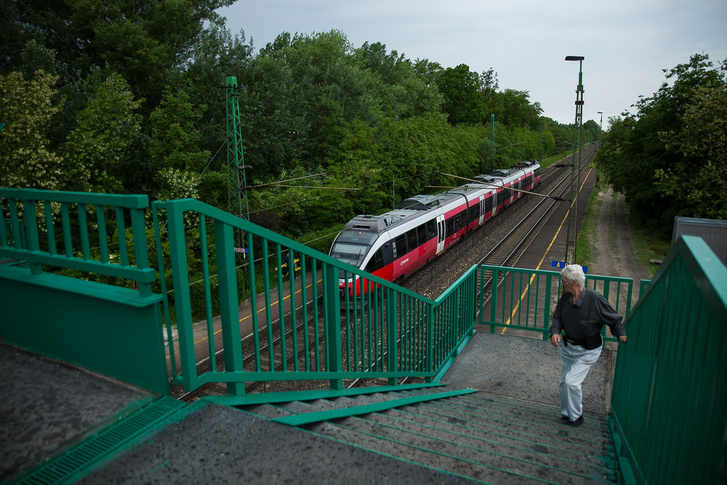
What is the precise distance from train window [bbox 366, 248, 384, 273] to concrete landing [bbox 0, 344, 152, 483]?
12855 millimetres

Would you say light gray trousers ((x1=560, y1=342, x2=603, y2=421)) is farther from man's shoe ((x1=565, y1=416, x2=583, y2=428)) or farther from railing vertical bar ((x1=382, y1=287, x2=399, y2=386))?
railing vertical bar ((x1=382, y1=287, x2=399, y2=386))

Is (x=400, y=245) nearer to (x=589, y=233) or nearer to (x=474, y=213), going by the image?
(x=474, y=213)

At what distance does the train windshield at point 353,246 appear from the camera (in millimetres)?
15672

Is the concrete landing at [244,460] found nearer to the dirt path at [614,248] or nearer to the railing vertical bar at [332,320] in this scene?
the railing vertical bar at [332,320]

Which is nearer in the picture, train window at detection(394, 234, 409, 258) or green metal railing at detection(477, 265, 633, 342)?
green metal railing at detection(477, 265, 633, 342)

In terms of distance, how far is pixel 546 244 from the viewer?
2777 cm

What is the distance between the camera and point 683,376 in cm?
194

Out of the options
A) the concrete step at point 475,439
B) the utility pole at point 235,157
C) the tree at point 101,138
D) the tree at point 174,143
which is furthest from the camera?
the tree at point 174,143

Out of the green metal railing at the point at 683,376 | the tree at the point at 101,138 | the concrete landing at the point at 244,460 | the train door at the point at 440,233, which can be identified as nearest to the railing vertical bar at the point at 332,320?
the concrete landing at the point at 244,460

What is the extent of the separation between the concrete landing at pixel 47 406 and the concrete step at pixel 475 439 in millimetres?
764

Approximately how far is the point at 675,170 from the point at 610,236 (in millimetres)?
5086

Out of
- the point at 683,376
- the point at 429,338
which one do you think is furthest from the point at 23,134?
the point at 683,376

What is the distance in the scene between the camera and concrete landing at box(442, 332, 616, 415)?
5.95m

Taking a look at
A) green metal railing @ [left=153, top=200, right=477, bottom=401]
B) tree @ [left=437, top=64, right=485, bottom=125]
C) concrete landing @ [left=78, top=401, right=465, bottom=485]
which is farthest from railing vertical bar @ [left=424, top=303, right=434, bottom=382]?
tree @ [left=437, top=64, right=485, bottom=125]
